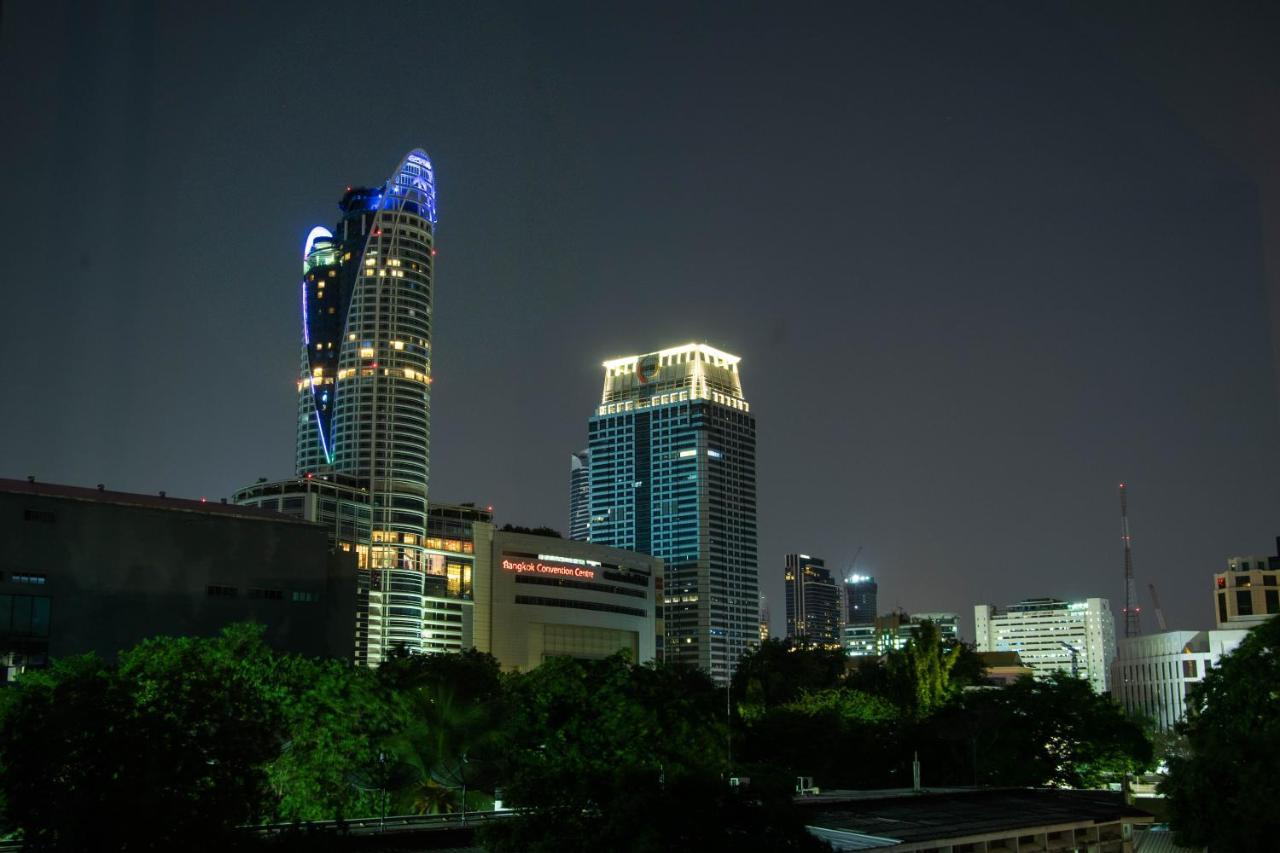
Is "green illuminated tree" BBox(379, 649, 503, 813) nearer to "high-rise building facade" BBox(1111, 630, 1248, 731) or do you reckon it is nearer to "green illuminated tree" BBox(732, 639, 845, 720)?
"green illuminated tree" BBox(732, 639, 845, 720)

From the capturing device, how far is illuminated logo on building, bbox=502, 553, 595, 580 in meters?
162

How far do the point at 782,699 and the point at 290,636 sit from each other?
121ft

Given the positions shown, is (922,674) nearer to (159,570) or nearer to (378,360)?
(159,570)

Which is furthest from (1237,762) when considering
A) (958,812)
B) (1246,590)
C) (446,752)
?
(1246,590)

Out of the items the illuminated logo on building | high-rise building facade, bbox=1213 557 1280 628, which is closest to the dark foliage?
the illuminated logo on building

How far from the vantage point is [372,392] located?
634 feet

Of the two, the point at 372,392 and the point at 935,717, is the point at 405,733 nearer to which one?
the point at 935,717

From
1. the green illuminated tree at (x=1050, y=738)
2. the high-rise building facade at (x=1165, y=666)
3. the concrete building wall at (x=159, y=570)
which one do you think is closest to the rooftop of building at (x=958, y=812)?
the green illuminated tree at (x=1050, y=738)

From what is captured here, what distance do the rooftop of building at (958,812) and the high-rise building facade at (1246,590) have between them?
145408mm

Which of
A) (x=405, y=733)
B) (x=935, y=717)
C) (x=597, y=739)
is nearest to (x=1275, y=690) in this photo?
(x=597, y=739)

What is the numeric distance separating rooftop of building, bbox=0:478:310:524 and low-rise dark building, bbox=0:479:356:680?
0.50 feet

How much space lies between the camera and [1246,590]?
586 feet

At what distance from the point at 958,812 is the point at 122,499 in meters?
71.4

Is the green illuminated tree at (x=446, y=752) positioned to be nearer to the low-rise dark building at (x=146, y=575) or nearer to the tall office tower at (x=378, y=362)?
the low-rise dark building at (x=146, y=575)
